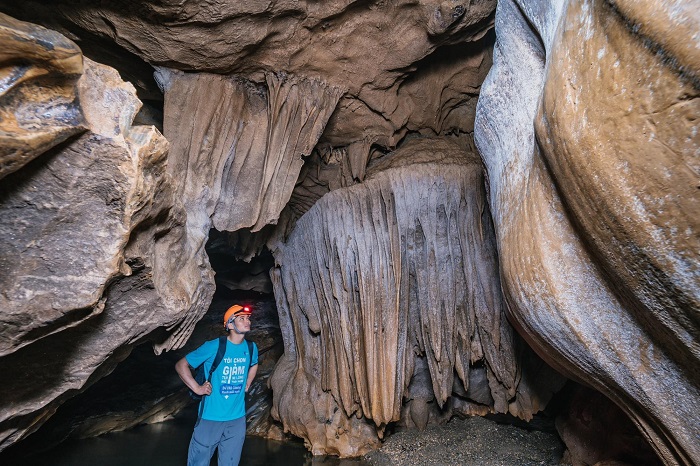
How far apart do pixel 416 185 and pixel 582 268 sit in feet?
7.43

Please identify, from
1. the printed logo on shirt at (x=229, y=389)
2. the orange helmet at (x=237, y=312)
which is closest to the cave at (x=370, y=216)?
the orange helmet at (x=237, y=312)

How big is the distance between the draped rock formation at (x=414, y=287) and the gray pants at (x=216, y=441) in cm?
132

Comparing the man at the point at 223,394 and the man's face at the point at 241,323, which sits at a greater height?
the man's face at the point at 241,323

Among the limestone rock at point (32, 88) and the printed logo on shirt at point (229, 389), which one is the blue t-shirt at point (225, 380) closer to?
the printed logo on shirt at point (229, 389)

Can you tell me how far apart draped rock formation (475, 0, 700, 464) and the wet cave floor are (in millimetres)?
2079

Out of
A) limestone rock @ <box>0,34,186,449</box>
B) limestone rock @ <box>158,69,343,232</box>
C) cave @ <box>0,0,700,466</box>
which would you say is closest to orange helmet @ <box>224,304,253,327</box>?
cave @ <box>0,0,700,466</box>

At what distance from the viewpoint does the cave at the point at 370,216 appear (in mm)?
1734

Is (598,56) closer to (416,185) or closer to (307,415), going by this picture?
(416,185)

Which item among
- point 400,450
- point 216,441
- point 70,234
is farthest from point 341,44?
point 400,450

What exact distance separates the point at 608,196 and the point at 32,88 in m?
2.12

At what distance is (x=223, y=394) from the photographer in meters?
3.54

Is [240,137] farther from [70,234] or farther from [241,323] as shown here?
[70,234]

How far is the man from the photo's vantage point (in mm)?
3490

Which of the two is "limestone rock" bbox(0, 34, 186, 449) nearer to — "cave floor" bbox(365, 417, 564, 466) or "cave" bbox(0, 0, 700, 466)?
"cave" bbox(0, 0, 700, 466)
